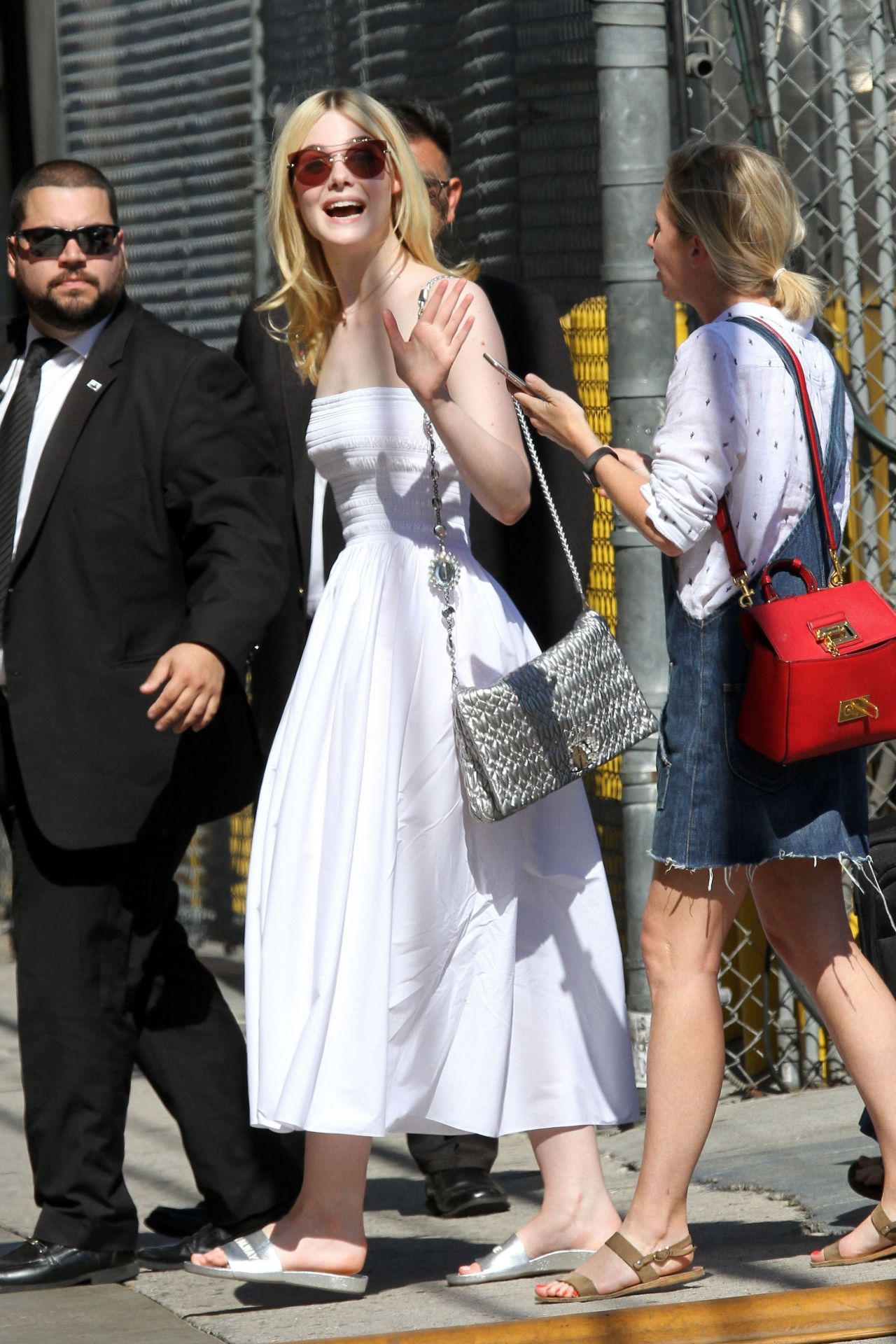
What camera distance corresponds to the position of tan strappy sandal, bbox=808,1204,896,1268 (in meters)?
3.41

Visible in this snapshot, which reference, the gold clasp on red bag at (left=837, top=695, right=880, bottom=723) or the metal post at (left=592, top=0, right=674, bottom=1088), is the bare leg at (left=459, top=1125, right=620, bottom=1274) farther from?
the metal post at (left=592, top=0, right=674, bottom=1088)

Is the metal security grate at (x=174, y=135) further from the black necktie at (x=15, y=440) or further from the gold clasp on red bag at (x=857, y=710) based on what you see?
the gold clasp on red bag at (x=857, y=710)

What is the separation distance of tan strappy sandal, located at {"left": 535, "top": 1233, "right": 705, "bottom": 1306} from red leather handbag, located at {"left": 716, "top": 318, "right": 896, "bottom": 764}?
0.85m

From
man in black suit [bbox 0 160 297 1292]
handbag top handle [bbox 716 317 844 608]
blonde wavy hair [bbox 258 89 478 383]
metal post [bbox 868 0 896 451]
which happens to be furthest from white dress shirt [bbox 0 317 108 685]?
metal post [bbox 868 0 896 451]

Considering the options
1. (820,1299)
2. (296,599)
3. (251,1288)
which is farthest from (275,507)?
(820,1299)

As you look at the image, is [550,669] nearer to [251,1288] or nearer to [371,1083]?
[371,1083]

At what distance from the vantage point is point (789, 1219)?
159 inches

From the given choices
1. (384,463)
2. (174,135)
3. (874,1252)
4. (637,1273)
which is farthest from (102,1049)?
(174,135)

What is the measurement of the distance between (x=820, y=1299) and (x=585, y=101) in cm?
335

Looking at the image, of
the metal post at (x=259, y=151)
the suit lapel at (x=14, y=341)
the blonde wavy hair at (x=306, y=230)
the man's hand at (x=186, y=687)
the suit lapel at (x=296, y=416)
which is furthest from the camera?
the metal post at (x=259, y=151)

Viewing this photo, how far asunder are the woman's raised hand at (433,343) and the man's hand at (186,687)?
0.64 meters

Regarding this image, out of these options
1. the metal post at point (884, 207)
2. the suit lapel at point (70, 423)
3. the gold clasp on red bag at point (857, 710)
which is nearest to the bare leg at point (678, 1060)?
the gold clasp on red bag at point (857, 710)

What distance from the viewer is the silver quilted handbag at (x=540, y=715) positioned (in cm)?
333

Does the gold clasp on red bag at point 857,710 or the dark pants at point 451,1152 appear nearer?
the gold clasp on red bag at point 857,710
